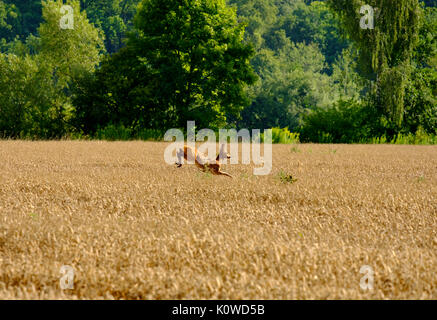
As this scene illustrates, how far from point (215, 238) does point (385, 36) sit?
2415 centimetres

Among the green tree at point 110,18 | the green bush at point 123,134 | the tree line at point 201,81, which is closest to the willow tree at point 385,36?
the tree line at point 201,81

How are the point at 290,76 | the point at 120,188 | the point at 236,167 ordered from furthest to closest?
the point at 290,76
the point at 236,167
the point at 120,188

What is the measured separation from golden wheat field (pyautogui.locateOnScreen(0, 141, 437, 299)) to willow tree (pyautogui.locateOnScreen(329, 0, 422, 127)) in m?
18.9

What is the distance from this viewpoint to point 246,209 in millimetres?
5391

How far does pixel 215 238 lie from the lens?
3.87m

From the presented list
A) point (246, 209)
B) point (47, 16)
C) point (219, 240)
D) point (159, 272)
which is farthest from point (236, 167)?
point (47, 16)

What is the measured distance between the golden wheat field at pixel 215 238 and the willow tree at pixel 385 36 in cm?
1894

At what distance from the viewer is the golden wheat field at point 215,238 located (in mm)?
3010

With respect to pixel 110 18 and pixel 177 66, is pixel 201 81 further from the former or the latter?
pixel 110 18

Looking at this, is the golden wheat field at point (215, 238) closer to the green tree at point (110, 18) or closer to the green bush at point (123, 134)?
the green bush at point (123, 134)

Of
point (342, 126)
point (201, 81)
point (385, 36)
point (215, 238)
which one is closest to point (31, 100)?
point (201, 81)
